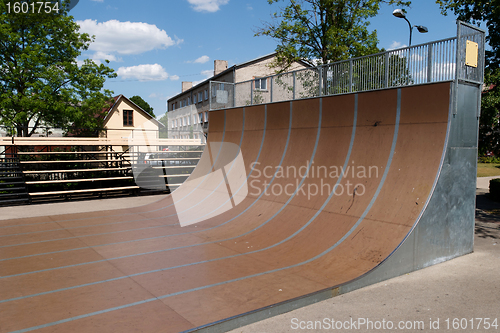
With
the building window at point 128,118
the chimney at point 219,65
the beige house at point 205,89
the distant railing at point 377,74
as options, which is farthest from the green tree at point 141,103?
the distant railing at point 377,74

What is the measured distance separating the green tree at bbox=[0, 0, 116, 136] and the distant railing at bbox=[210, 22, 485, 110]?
11.6 m

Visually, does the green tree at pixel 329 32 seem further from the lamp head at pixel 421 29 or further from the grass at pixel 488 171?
the grass at pixel 488 171

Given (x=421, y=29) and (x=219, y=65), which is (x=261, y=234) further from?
(x=219, y=65)

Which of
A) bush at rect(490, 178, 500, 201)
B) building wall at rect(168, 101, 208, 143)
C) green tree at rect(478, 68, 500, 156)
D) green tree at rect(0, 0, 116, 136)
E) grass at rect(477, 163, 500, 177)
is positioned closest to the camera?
green tree at rect(478, 68, 500, 156)

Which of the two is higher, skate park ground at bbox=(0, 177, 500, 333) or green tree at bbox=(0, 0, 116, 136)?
green tree at bbox=(0, 0, 116, 136)

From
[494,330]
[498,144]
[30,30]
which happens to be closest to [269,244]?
[494,330]

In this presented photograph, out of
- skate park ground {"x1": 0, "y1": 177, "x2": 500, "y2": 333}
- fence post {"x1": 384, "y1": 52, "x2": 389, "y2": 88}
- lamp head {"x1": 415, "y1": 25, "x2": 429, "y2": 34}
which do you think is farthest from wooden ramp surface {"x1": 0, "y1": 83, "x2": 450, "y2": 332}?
lamp head {"x1": 415, "y1": 25, "x2": 429, "y2": 34}

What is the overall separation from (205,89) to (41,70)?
2301 cm

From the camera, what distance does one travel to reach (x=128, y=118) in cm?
4234

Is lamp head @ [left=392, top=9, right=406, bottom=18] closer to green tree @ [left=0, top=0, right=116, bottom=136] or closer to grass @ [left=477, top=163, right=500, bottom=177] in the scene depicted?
grass @ [left=477, top=163, right=500, bottom=177]

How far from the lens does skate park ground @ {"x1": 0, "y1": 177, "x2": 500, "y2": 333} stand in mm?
3894

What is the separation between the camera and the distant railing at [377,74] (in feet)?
20.6

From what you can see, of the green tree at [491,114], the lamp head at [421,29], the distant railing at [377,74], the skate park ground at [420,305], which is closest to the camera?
the skate park ground at [420,305]

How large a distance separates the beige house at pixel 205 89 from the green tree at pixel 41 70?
6.55m
